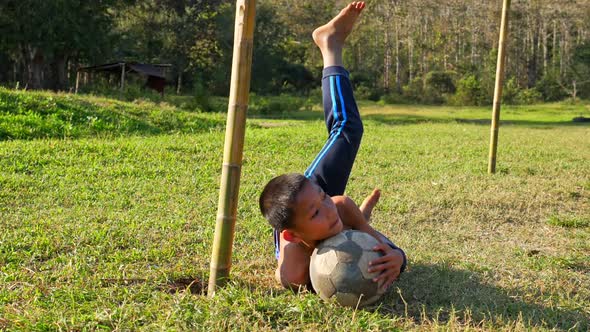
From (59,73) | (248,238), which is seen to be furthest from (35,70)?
(248,238)

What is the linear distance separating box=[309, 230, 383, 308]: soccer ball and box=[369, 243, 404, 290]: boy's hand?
2 centimetres

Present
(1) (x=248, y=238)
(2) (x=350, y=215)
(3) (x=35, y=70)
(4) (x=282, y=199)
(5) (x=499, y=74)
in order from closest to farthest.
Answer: (4) (x=282, y=199), (2) (x=350, y=215), (1) (x=248, y=238), (5) (x=499, y=74), (3) (x=35, y=70)

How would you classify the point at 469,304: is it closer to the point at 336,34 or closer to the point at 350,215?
the point at 350,215

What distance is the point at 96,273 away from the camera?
3.41 m

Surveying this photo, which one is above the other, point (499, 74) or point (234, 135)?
point (499, 74)

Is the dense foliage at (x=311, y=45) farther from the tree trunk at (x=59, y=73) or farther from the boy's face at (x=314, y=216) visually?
the boy's face at (x=314, y=216)

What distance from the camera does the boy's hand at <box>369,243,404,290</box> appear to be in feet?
9.87

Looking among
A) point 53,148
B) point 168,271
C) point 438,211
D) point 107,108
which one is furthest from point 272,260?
point 107,108

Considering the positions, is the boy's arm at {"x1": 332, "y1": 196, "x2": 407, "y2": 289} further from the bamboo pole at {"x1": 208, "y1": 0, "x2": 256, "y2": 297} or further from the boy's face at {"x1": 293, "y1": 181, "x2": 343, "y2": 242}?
the bamboo pole at {"x1": 208, "y1": 0, "x2": 256, "y2": 297}

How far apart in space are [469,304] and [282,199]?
42.4 inches

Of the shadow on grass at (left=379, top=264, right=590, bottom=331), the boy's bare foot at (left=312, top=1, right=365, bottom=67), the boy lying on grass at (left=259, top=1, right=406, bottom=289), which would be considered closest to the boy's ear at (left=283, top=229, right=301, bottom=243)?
the boy lying on grass at (left=259, top=1, right=406, bottom=289)

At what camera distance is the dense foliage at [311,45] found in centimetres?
2330

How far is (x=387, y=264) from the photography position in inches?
120

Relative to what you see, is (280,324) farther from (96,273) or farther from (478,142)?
(478,142)
